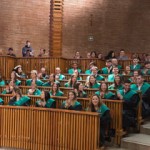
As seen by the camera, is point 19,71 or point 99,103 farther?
point 19,71

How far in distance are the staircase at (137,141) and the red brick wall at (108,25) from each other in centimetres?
685

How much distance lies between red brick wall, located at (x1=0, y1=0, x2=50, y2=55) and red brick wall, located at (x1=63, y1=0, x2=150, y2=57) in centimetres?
87

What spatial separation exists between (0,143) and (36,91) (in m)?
1.48

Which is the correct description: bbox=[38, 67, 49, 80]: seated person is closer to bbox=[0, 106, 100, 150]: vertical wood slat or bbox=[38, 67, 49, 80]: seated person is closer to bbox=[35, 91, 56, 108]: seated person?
bbox=[35, 91, 56, 108]: seated person

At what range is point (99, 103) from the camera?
17.5 ft

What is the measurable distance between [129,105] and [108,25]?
7175mm

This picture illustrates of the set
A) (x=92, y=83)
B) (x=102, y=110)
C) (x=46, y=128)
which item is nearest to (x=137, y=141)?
(x=102, y=110)

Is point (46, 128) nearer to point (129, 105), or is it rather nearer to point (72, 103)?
point (72, 103)

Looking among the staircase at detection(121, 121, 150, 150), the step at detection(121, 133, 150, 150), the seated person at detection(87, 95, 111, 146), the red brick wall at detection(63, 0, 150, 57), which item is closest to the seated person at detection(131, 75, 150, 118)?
the staircase at detection(121, 121, 150, 150)

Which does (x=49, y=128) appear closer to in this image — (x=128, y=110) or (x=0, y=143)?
(x=0, y=143)

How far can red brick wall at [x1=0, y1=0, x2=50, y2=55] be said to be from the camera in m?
11.6

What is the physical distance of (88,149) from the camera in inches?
197

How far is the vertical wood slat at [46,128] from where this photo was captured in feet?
Answer: 16.6

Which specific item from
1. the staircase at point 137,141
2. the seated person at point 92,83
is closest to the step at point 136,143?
the staircase at point 137,141
